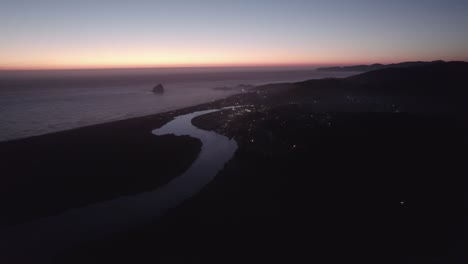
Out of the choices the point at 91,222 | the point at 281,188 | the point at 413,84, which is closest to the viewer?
the point at 91,222

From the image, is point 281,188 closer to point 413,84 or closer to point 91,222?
point 91,222

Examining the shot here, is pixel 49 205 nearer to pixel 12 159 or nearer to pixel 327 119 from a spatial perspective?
pixel 12 159

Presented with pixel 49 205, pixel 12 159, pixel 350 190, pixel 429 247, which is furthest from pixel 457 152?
pixel 12 159

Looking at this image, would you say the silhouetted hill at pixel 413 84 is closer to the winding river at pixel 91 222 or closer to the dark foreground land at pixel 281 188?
the dark foreground land at pixel 281 188

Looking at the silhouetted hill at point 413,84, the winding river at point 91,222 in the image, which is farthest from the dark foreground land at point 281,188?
the silhouetted hill at point 413,84

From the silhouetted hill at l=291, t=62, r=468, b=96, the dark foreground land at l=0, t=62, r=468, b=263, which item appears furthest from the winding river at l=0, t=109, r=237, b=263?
the silhouetted hill at l=291, t=62, r=468, b=96

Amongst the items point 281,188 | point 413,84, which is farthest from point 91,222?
point 413,84

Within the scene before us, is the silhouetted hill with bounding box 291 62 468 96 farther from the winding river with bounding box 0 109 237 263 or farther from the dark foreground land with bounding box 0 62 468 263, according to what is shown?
the winding river with bounding box 0 109 237 263
